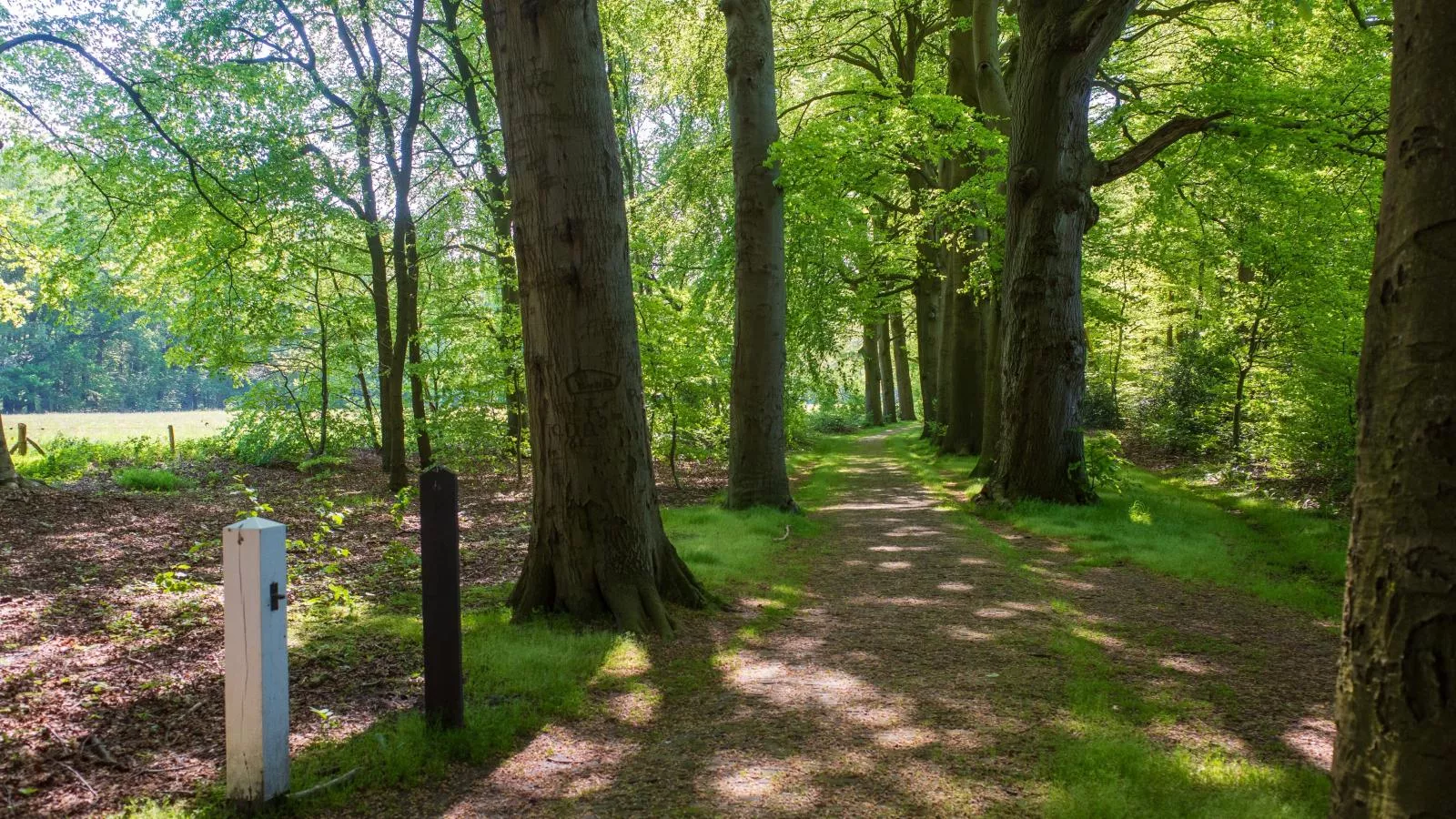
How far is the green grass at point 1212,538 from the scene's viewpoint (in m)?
7.23

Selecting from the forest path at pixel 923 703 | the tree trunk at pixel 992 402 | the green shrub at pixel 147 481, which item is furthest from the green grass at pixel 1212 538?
the green shrub at pixel 147 481

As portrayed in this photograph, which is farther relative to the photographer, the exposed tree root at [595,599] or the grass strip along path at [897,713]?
the exposed tree root at [595,599]

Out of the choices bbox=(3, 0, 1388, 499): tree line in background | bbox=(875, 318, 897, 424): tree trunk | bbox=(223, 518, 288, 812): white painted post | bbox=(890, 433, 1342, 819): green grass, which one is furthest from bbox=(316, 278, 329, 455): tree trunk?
bbox=(875, 318, 897, 424): tree trunk

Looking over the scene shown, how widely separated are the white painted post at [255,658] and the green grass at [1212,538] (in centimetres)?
679

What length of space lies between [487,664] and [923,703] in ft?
8.14

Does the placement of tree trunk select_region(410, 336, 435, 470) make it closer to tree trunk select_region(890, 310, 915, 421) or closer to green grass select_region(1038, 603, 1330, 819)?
green grass select_region(1038, 603, 1330, 819)

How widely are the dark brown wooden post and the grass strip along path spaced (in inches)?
7.3

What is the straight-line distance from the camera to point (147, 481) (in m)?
14.2

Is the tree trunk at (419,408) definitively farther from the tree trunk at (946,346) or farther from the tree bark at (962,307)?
the tree trunk at (946,346)

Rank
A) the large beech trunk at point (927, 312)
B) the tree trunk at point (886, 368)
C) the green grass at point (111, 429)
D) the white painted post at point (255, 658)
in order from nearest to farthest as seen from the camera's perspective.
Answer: the white painted post at point (255, 658)
the large beech trunk at point (927, 312)
the green grass at point (111, 429)
the tree trunk at point (886, 368)

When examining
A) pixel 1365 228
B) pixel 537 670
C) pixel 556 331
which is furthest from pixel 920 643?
pixel 1365 228

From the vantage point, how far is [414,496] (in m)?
14.0

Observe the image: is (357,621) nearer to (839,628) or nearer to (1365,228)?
(839,628)

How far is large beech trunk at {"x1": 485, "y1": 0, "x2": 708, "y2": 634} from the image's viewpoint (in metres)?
5.76
